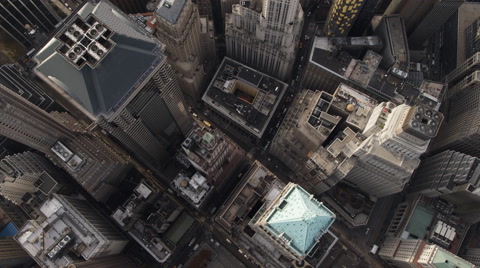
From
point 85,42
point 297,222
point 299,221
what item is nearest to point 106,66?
point 85,42

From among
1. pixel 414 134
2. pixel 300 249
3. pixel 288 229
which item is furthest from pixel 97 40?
pixel 414 134

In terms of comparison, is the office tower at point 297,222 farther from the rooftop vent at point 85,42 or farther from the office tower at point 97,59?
the rooftop vent at point 85,42

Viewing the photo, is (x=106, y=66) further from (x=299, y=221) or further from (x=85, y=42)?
(x=299, y=221)

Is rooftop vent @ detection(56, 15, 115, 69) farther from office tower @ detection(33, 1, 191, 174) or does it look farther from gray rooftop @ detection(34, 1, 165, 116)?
gray rooftop @ detection(34, 1, 165, 116)

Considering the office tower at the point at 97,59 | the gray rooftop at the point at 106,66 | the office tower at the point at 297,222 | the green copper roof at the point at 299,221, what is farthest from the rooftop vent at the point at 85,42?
the green copper roof at the point at 299,221

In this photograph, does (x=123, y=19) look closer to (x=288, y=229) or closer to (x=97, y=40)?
(x=97, y=40)

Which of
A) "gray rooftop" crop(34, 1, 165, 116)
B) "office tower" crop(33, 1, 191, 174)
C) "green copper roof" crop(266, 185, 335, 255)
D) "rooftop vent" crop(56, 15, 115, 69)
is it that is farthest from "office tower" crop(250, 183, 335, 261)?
"rooftop vent" crop(56, 15, 115, 69)
